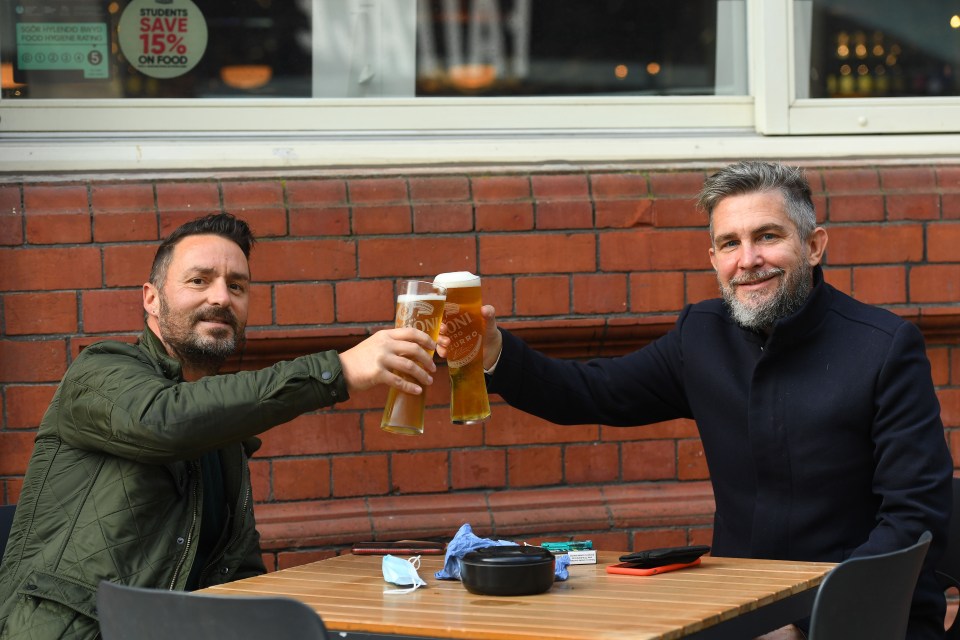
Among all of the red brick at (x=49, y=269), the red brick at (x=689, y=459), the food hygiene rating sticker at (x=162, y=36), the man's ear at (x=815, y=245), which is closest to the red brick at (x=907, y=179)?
the red brick at (x=689, y=459)

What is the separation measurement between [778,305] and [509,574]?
3.57 ft

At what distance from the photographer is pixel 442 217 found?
3.98m

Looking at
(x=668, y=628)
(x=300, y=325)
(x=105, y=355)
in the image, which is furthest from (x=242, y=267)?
(x=668, y=628)

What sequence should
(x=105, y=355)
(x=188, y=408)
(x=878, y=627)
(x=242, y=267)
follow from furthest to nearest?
(x=242, y=267), (x=105, y=355), (x=188, y=408), (x=878, y=627)

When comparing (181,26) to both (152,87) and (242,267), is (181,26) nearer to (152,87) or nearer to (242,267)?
(152,87)

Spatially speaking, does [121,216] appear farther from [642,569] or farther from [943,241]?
[943,241]

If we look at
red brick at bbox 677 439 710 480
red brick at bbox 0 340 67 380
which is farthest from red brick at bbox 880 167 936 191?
red brick at bbox 0 340 67 380

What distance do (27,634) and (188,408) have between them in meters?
0.59

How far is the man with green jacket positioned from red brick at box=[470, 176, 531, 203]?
1113mm

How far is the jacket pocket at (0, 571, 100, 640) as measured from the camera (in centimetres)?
262

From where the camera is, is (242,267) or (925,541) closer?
(925,541)

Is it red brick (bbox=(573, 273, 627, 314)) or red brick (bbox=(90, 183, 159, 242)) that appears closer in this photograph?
red brick (bbox=(90, 183, 159, 242))

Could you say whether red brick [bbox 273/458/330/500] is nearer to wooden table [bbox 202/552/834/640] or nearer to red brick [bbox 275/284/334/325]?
red brick [bbox 275/284/334/325]

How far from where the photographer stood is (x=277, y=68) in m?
4.18
